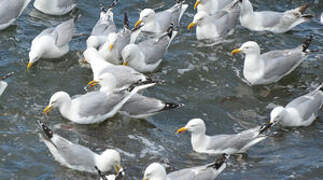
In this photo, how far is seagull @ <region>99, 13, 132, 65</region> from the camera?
11.5 meters

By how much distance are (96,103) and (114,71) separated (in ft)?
4.01

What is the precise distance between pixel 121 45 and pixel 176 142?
10.2ft

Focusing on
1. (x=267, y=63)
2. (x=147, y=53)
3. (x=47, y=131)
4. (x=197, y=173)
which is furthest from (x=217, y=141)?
(x=147, y=53)

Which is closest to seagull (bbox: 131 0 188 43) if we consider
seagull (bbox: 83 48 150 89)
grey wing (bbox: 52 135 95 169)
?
seagull (bbox: 83 48 150 89)

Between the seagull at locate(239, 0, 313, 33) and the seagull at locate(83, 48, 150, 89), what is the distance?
3.54 meters

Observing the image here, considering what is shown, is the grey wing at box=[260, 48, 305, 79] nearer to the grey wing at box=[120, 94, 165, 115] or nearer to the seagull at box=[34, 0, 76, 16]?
the grey wing at box=[120, 94, 165, 115]

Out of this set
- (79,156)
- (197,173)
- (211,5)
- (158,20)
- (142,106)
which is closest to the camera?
(197,173)

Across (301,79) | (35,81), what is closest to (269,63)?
(301,79)

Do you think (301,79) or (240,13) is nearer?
(301,79)

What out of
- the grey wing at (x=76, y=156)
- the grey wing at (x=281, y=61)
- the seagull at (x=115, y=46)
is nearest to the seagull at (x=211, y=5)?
the seagull at (x=115, y=46)

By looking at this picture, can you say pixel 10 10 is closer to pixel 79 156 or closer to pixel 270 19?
pixel 79 156

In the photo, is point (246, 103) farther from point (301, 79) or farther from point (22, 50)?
point (22, 50)

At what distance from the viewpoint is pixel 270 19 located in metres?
13.1

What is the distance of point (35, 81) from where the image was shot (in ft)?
35.3
